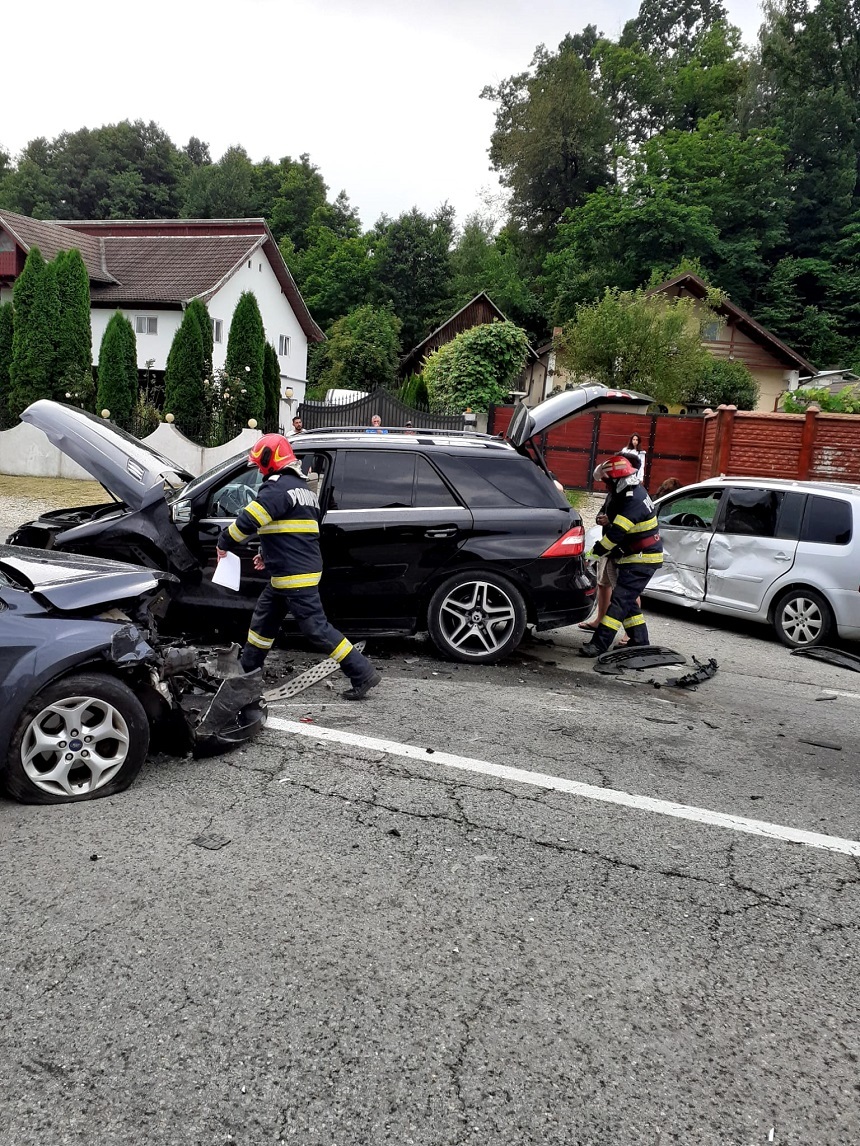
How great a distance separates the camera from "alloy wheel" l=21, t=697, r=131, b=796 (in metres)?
3.93

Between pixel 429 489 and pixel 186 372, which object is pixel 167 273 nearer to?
pixel 186 372

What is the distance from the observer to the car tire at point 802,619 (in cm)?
831

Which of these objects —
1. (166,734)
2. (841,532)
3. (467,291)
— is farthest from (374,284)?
(166,734)

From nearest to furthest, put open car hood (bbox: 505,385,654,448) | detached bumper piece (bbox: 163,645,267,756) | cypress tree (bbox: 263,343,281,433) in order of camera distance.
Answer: detached bumper piece (bbox: 163,645,267,756) < open car hood (bbox: 505,385,654,448) < cypress tree (bbox: 263,343,281,433)

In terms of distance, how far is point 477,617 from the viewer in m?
6.78

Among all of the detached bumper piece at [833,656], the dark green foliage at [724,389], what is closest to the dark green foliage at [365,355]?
the dark green foliage at [724,389]

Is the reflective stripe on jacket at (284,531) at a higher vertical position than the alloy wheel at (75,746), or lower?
higher

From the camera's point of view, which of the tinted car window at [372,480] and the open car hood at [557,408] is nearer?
the tinted car window at [372,480]

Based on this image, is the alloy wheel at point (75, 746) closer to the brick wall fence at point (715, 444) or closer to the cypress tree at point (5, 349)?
the brick wall fence at point (715, 444)

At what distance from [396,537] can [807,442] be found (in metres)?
14.0

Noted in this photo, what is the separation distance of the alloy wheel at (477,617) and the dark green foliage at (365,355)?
33.2 meters

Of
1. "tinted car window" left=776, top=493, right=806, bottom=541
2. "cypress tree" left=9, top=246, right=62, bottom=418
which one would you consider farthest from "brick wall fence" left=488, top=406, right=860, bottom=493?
"cypress tree" left=9, top=246, right=62, bottom=418

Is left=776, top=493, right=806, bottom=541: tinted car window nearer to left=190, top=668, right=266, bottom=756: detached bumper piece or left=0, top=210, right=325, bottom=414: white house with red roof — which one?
left=190, top=668, right=266, bottom=756: detached bumper piece

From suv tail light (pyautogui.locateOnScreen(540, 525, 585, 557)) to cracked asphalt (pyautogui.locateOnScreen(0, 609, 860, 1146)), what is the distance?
2.07 m
